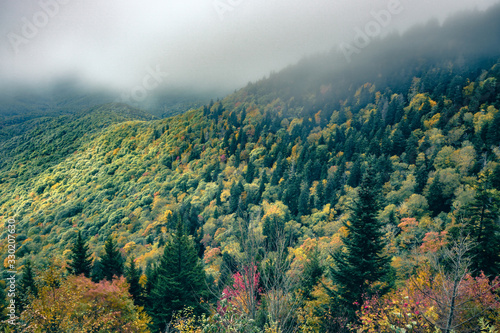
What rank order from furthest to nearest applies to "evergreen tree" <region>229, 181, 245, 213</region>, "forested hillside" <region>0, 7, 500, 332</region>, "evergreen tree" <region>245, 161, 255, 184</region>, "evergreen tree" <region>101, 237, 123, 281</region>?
"evergreen tree" <region>245, 161, 255, 184</region> → "evergreen tree" <region>229, 181, 245, 213</region> → "evergreen tree" <region>101, 237, 123, 281</region> → "forested hillside" <region>0, 7, 500, 332</region>

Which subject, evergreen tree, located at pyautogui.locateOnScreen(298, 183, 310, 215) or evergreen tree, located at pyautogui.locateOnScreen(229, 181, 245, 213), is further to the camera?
evergreen tree, located at pyautogui.locateOnScreen(229, 181, 245, 213)

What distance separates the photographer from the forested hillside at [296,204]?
40.2 feet

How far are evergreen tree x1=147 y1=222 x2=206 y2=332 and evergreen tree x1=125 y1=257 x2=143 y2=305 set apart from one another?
4.13ft

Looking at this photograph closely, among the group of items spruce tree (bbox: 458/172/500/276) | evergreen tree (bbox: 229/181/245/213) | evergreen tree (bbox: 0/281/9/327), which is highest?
evergreen tree (bbox: 0/281/9/327)

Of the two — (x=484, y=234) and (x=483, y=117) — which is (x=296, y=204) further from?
(x=484, y=234)

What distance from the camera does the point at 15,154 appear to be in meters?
174

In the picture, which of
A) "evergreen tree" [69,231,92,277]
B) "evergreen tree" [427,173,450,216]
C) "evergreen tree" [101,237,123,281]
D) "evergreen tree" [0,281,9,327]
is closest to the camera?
"evergreen tree" [0,281,9,327]

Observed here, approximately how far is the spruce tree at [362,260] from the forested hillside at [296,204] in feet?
0.35

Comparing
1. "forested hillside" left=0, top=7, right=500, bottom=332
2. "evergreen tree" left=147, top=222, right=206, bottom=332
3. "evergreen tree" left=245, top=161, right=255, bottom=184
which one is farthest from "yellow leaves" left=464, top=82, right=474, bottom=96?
"evergreen tree" left=147, top=222, right=206, bottom=332

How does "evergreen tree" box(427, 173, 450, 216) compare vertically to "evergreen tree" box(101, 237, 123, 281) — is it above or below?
below

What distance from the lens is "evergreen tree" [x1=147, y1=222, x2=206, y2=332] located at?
24938 millimetres

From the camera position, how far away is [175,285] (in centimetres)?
2556

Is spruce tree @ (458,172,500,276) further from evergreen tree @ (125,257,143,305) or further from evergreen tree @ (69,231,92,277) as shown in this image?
evergreen tree @ (69,231,92,277)

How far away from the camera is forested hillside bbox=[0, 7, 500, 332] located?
12.2 meters
